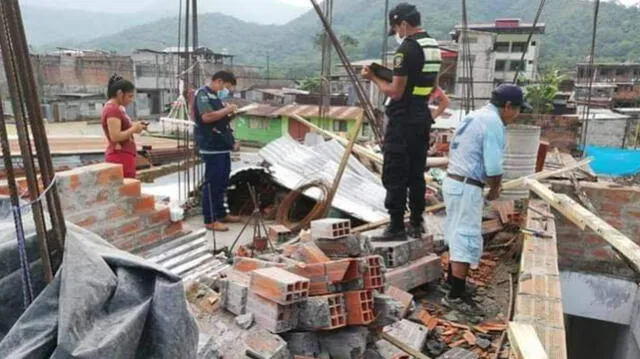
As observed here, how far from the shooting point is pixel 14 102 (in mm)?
1638

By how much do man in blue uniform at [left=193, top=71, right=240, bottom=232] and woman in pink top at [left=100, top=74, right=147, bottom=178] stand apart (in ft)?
2.45

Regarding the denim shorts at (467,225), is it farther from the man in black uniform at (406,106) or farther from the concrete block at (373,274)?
the concrete block at (373,274)

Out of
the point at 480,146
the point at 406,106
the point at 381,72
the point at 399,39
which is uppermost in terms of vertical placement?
the point at 399,39

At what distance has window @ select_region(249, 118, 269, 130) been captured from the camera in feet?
89.0

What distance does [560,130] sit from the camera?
970cm

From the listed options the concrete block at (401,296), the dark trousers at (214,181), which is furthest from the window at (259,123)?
the concrete block at (401,296)

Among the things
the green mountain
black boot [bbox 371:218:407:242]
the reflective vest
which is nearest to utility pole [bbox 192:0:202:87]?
the reflective vest

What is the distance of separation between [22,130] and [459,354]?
2560mm

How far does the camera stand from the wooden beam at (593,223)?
3406 millimetres

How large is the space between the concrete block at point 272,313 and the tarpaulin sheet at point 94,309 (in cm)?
79

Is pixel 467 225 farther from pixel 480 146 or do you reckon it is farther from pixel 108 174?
pixel 108 174

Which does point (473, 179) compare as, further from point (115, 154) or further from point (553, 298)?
point (115, 154)

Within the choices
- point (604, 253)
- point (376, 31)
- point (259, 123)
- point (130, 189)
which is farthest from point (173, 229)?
point (376, 31)

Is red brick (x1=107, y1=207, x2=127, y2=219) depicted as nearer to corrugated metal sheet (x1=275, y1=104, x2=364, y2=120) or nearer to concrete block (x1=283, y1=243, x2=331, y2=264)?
concrete block (x1=283, y1=243, x2=331, y2=264)
